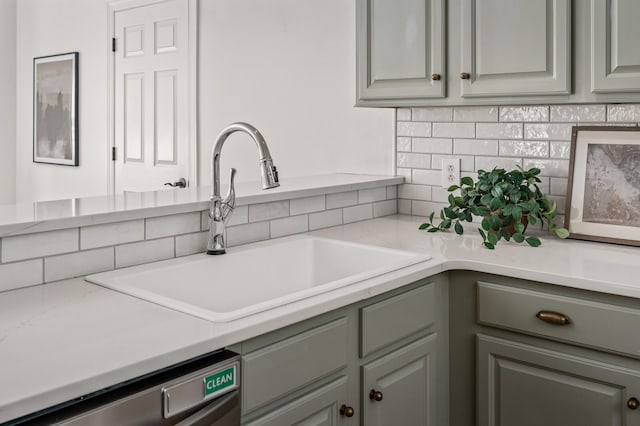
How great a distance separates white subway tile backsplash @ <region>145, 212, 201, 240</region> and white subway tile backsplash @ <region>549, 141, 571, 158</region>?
1332mm

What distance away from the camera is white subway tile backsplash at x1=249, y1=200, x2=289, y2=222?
7.02ft

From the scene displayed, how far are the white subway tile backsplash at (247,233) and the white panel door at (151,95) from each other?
67.0 inches

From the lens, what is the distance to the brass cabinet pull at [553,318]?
1.77 meters

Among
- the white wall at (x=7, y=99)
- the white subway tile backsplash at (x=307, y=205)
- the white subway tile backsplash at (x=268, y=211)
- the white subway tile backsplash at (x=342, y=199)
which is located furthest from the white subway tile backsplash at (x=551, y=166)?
the white wall at (x=7, y=99)

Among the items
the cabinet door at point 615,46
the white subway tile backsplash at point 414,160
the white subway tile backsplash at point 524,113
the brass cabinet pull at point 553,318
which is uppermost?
the cabinet door at point 615,46

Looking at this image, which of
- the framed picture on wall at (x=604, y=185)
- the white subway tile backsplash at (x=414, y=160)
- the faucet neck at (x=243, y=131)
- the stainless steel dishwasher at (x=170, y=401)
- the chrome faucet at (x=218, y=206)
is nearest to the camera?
the stainless steel dishwasher at (x=170, y=401)

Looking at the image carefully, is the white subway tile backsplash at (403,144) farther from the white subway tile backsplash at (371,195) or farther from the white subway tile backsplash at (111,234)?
the white subway tile backsplash at (111,234)

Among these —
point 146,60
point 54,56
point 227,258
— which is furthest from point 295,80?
point 54,56

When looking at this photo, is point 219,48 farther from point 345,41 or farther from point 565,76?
point 565,76

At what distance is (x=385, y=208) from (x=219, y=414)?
170 cm

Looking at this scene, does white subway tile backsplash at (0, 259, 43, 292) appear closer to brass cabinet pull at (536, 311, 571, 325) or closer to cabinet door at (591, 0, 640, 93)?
brass cabinet pull at (536, 311, 571, 325)

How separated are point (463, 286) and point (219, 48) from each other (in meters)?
2.17

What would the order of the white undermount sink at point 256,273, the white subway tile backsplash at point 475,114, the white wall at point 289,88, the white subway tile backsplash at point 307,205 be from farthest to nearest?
the white wall at point 289,88, the white subway tile backsplash at point 475,114, the white subway tile backsplash at point 307,205, the white undermount sink at point 256,273

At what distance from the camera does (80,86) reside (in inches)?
176
